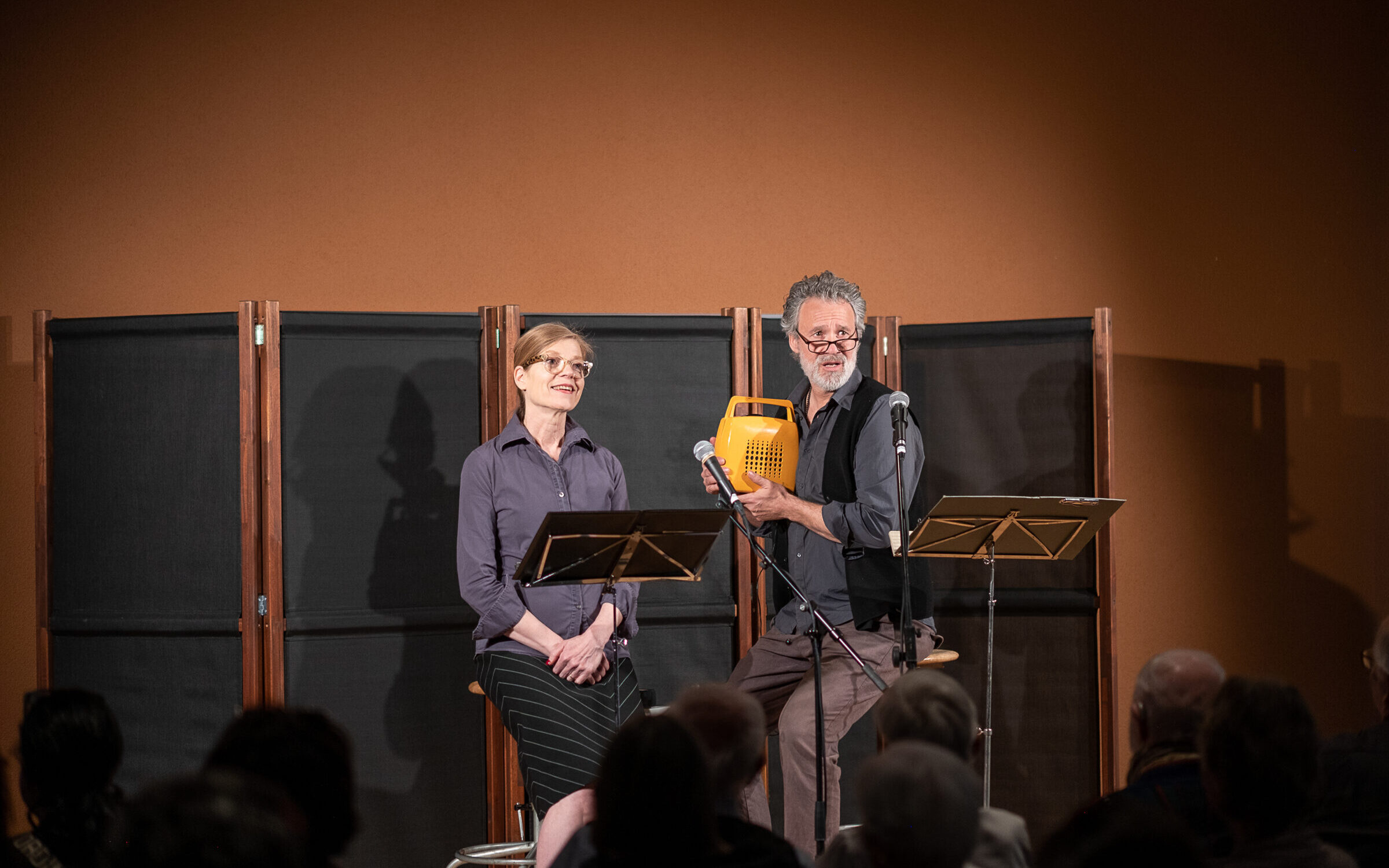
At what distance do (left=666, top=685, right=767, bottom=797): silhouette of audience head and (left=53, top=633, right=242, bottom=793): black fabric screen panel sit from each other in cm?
252

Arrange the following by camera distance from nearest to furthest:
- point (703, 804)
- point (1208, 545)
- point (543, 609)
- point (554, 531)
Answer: point (703, 804), point (554, 531), point (543, 609), point (1208, 545)

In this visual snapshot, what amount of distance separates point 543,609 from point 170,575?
143 centimetres

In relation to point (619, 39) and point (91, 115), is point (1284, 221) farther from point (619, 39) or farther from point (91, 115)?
point (91, 115)

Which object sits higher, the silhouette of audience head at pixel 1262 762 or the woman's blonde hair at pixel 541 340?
the woman's blonde hair at pixel 541 340

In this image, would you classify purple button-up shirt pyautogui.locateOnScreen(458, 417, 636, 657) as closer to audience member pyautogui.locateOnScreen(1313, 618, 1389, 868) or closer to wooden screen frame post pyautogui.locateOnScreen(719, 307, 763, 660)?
wooden screen frame post pyautogui.locateOnScreen(719, 307, 763, 660)

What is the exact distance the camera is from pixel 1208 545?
5.34m

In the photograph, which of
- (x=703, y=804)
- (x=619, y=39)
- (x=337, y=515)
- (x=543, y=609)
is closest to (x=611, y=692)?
(x=543, y=609)

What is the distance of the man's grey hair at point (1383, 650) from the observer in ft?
8.46

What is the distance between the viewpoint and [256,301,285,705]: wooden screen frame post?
163 inches

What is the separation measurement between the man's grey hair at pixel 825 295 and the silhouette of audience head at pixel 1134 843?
2620 mm

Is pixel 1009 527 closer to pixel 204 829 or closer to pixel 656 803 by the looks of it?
pixel 656 803

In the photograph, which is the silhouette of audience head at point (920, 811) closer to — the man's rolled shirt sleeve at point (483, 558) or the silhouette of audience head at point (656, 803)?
the silhouette of audience head at point (656, 803)

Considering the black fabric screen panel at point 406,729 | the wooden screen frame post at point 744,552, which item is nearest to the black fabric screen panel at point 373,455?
the black fabric screen panel at point 406,729

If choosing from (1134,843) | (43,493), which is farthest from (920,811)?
(43,493)
